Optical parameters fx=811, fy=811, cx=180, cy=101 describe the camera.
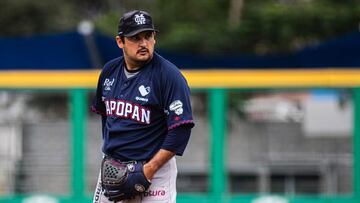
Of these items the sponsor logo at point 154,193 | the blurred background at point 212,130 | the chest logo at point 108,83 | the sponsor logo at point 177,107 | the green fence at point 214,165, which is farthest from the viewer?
the blurred background at point 212,130

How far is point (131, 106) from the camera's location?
4.16 metres

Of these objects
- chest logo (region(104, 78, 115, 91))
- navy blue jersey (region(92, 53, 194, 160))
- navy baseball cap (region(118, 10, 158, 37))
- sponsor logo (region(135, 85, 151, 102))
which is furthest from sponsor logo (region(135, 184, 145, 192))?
navy baseball cap (region(118, 10, 158, 37))

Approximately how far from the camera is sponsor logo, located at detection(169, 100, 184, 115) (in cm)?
405

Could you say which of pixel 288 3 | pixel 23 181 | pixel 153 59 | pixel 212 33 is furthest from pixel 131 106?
pixel 288 3

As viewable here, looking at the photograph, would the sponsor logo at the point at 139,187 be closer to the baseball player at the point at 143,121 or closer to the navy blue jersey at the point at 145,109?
the baseball player at the point at 143,121

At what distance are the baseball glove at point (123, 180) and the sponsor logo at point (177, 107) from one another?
0.34 m

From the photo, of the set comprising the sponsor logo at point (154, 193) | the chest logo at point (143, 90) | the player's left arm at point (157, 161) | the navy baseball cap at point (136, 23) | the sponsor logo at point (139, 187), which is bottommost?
the sponsor logo at point (154, 193)

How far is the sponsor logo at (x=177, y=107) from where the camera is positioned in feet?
13.3

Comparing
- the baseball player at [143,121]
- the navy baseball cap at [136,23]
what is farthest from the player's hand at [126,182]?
the navy baseball cap at [136,23]

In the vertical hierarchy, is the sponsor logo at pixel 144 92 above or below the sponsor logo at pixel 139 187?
above

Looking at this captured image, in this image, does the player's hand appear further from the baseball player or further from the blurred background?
the blurred background

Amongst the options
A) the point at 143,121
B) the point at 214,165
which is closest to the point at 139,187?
the point at 143,121

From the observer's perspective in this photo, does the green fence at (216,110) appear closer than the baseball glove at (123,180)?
No

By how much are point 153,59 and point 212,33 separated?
8.34 m
